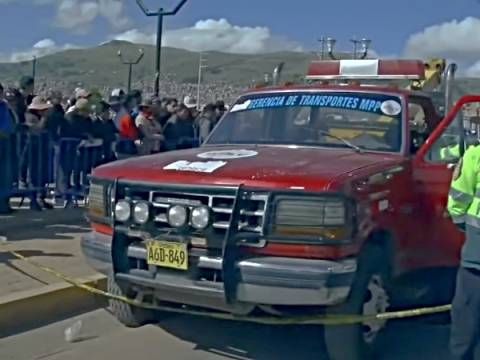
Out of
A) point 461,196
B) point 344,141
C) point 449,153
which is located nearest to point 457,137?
point 449,153

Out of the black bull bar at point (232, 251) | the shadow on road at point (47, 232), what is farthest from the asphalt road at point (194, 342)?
the shadow on road at point (47, 232)

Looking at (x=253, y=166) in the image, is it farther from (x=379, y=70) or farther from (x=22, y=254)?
(x=22, y=254)

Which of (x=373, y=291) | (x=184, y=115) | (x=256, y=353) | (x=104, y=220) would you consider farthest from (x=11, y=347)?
(x=184, y=115)

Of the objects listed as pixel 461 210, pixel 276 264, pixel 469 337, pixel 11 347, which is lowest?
pixel 11 347

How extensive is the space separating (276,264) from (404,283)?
151cm

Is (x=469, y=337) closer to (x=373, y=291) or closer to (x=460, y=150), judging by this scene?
(x=373, y=291)

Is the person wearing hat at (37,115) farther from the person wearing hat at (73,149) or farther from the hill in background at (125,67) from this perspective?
the hill in background at (125,67)

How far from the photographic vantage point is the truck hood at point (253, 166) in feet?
14.0

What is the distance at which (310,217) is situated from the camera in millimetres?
4211

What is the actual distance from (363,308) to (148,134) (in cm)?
677

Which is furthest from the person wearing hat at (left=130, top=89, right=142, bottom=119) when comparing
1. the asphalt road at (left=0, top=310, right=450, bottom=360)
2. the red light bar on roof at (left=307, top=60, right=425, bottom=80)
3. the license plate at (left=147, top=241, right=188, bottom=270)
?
the license plate at (left=147, top=241, right=188, bottom=270)

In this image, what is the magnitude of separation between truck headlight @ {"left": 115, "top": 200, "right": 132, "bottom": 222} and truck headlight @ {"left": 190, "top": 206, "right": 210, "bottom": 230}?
0.56m

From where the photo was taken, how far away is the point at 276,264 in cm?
420

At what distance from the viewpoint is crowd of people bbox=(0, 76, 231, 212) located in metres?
9.35
